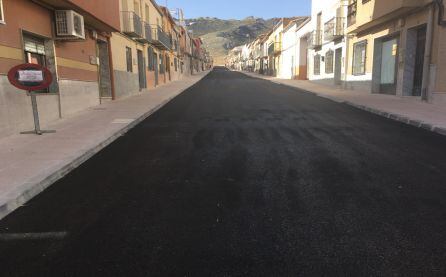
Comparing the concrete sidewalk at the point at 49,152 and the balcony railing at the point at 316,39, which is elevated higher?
the balcony railing at the point at 316,39

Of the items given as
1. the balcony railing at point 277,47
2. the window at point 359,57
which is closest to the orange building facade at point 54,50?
the window at point 359,57

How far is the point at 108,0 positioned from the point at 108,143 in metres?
8.47

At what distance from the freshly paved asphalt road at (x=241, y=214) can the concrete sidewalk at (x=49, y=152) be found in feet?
0.68

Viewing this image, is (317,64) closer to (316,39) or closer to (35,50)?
(316,39)

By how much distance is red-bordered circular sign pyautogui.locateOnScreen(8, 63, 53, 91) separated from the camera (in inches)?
286

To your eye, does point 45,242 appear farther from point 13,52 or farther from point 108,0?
point 108,0

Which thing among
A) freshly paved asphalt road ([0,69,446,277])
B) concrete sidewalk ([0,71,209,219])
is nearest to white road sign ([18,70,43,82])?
concrete sidewalk ([0,71,209,219])

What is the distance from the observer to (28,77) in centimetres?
745

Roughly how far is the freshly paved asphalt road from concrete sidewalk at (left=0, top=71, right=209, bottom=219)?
0.21 metres

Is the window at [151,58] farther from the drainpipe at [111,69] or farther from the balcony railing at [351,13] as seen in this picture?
the balcony railing at [351,13]

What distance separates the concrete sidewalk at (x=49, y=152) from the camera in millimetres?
4398

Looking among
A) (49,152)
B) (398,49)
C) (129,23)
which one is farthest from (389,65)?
(49,152)

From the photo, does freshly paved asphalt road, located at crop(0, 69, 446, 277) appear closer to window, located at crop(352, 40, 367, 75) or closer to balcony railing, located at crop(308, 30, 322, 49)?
window, located at crop(352, 40, 367, 75)

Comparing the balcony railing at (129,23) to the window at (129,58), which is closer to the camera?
the balcony railing at (129,23)
